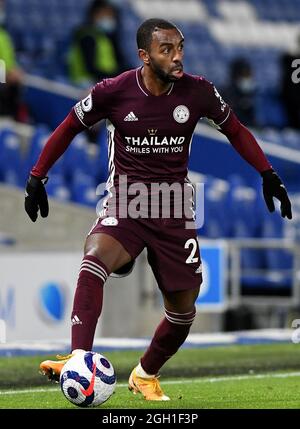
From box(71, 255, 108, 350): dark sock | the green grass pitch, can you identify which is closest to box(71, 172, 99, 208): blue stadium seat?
the green grass pitch

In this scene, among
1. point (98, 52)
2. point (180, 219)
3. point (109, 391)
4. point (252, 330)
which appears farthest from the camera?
point (98, 52)

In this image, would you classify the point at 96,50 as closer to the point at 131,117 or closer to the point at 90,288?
the point at 131,117

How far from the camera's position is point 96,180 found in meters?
16.5

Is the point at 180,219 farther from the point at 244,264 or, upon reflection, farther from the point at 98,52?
the point at 98,52

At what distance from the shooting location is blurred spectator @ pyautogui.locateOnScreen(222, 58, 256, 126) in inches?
731

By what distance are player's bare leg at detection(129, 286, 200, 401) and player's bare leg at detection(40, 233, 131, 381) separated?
46cm

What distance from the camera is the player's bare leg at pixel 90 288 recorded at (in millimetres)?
7195

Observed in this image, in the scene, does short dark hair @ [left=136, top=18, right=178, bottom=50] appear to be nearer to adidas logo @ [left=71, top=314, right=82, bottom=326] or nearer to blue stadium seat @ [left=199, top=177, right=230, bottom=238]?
adidas logo @ [left=71, top=314, right=82, bottom=326]

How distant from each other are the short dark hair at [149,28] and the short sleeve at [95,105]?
0.96 feet

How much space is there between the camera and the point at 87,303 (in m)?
7.27
